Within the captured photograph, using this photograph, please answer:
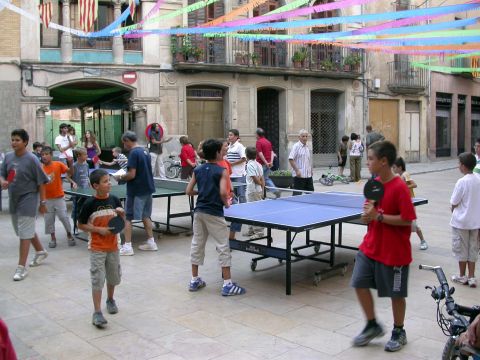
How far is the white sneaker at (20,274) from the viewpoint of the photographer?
257 inches

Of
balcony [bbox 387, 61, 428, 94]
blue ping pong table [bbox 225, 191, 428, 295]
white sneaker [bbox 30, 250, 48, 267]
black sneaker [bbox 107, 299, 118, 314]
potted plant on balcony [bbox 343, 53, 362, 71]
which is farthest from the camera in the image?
balcony [bbox 387, 61, 428, 94]

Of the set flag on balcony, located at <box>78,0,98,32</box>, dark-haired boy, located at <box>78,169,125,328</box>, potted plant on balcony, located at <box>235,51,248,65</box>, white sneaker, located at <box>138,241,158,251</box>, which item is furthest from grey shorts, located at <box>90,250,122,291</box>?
potted plant on balcony, located at <box>235,51,248,65</box>

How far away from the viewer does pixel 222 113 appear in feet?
70.9

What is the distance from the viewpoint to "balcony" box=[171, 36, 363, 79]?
65.0 ft

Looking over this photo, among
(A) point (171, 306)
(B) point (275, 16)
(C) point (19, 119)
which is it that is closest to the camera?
(A) point (171, 306)

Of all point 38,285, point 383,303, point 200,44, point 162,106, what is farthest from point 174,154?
point 383,303

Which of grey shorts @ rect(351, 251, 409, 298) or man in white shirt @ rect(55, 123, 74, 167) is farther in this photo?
man in white shirt @ rect(55, 123, 74, 167)

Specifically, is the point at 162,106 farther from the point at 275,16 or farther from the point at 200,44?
the point at 275,16

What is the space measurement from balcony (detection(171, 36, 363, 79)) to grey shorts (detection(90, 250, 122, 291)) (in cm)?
1506

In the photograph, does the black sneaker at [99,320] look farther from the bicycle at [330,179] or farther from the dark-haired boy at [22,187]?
the bicycle at [330,179]

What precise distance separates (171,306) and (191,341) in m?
0.99

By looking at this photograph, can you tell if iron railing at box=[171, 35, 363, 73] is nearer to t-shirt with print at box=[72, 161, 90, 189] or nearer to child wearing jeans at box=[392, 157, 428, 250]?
t-shirt with print at box=[72, 161, 90, 189]

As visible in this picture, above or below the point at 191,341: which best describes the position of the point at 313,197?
above

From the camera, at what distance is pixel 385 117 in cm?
2577
